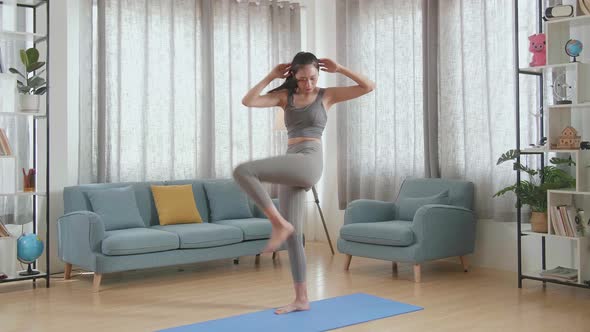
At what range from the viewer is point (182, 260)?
5.35m

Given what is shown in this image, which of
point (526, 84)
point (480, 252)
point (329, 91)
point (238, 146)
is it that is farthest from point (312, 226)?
point (329, 91)

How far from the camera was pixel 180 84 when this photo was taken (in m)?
6.63

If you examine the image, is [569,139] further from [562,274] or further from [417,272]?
[417,272]

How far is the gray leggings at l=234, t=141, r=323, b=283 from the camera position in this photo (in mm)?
3609

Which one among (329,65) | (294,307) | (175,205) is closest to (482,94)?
(329,65)

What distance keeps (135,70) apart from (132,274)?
6.42 ft

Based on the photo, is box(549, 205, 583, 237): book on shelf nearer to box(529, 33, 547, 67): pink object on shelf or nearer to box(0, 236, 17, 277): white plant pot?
box(529, 33, 547, 67): pink object on shelf

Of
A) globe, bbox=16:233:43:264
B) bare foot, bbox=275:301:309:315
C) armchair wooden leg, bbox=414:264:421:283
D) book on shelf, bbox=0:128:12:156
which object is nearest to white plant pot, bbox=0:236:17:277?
globe, bbox=16:233:43:264

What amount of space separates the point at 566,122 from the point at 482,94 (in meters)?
0.99

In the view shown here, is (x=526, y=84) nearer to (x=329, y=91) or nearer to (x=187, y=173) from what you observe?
(x=329, y=91)

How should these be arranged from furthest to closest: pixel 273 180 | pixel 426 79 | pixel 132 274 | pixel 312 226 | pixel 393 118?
pixel 312 226, pixel 393 118, pixel 426 79, pixel 132 274, pixel 273 180

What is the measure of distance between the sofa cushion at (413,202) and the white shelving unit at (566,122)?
28.2 inches

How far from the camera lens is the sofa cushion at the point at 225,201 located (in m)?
6.18

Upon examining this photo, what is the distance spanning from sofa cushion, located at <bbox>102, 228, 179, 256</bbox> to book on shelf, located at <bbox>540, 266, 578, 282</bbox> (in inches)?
113
